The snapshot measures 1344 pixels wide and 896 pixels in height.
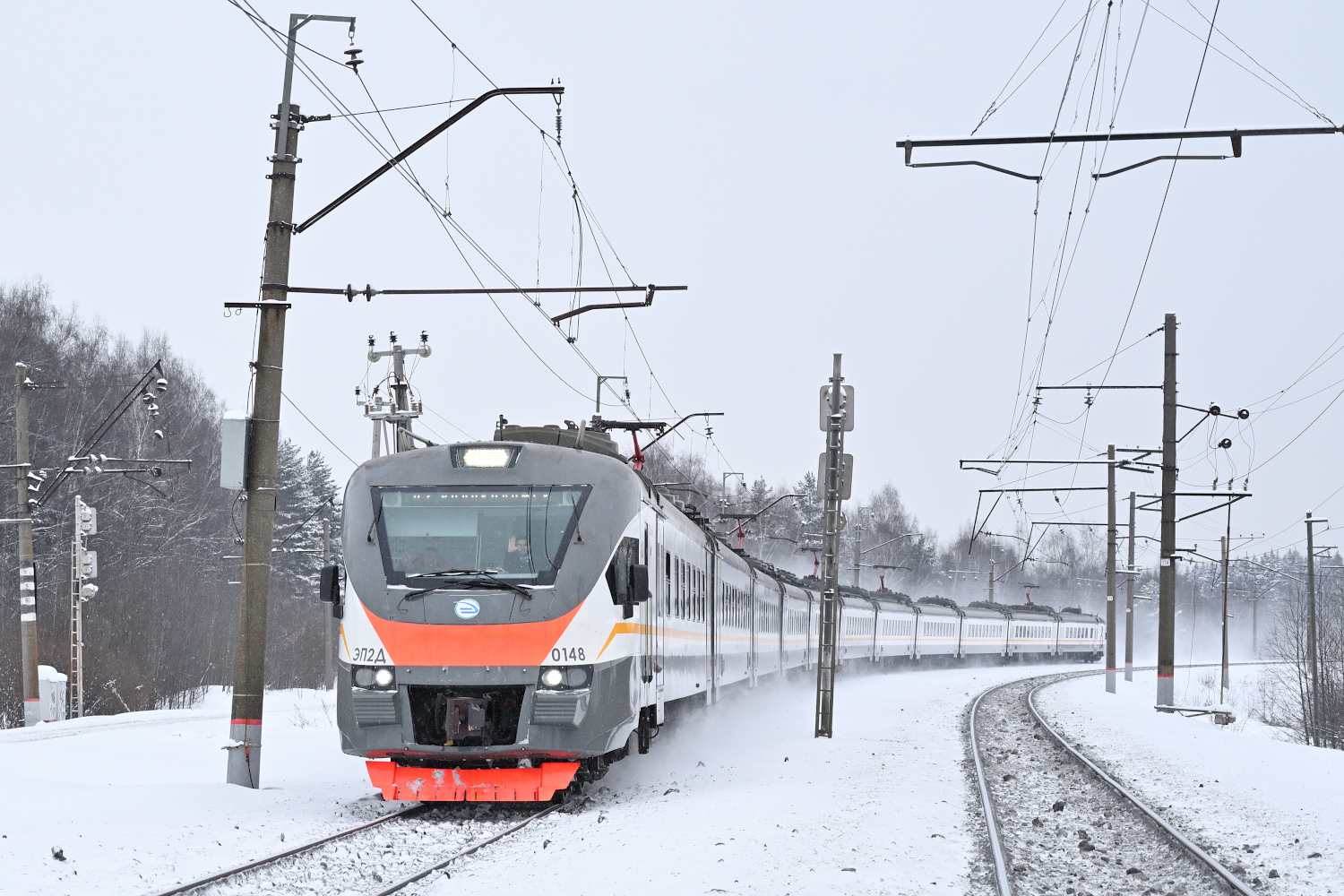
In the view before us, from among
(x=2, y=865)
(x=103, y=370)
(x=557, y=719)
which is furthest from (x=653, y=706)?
(x=103, y=370)

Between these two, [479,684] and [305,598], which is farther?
[305,598]

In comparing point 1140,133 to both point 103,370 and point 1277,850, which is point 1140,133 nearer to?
point 1277,850

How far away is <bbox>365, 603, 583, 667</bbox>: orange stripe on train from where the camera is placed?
11.7m

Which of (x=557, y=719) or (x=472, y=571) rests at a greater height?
(x=472, y=571)

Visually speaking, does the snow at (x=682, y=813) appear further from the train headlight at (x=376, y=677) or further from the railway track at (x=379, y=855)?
the train headlight at (x=376, y=677)

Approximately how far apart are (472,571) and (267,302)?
11.8ft

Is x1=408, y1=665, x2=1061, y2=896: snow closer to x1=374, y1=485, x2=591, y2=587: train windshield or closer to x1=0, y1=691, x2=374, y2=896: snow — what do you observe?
x1=0, y1=691, x2=374, y2=896: snow

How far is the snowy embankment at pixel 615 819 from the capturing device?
9023mm

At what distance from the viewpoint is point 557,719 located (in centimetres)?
1162

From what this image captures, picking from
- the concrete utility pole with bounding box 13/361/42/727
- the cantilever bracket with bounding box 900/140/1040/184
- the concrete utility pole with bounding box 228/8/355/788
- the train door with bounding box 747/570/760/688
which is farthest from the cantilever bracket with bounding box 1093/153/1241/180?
the concrete utility pole with bounding box 13/361/42/727

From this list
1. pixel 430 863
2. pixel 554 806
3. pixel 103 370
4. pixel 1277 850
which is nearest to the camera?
pixel 430 863

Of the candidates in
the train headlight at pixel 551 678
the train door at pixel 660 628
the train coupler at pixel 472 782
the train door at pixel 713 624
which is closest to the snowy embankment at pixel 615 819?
the train coupler at pixel 472 782

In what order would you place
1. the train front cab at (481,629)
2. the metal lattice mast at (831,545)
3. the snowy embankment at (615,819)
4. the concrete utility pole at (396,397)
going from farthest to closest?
the concrete utility pole at (396,397) → the metal lattice mast at (831,545) → the train front cab at (481,629) → the snowy embankment at (615,819)

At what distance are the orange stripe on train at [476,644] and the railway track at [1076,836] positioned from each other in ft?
12.8
